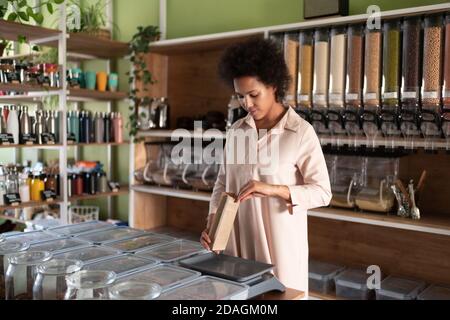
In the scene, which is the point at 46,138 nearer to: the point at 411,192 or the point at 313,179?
the point at 313,179

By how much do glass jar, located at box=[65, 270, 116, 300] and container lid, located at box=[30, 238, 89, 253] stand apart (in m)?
0.29

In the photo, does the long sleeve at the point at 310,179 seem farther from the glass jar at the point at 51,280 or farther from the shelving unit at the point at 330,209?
the glass jar at the point at 51,280

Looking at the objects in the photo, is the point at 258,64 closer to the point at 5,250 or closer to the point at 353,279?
the point at 5,250

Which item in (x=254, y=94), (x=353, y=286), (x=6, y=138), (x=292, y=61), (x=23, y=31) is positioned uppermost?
(x=23, y=31)

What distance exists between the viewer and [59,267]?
3.93 ft

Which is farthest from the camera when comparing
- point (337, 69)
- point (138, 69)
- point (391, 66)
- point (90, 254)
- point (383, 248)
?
point (138, 69)

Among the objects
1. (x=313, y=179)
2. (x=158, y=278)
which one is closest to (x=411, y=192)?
(x=313, y=179)

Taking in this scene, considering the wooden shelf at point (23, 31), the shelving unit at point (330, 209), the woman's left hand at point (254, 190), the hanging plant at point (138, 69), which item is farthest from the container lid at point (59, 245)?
the hanging plant at point (138, 69)

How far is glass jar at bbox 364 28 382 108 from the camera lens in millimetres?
2197

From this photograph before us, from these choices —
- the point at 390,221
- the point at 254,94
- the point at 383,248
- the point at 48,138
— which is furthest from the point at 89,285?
the point at 48,138

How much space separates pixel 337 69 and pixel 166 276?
1.52 meters

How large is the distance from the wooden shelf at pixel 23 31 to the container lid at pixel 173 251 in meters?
1.86

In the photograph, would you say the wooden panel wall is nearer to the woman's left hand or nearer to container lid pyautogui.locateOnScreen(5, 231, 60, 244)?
the woman's left hand
